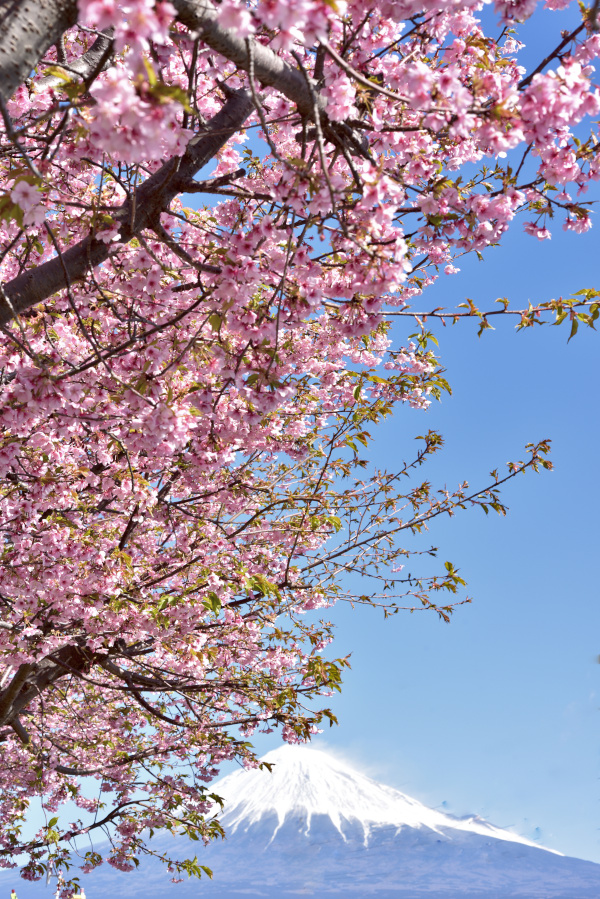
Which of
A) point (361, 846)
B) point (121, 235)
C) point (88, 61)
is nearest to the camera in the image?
point (121, 235)

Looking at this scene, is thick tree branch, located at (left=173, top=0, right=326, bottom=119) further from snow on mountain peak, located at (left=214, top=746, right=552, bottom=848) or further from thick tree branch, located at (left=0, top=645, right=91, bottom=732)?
snow on mountain peak, located at (left=214, top=746, right=552, bottom=848)

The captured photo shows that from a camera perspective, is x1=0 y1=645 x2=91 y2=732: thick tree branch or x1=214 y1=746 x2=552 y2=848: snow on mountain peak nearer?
x1=0 y1=645 x2=91 y2=732: thick tree branch

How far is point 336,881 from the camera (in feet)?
631

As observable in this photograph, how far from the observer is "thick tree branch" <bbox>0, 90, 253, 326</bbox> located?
3.31 metres

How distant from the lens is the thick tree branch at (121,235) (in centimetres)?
331

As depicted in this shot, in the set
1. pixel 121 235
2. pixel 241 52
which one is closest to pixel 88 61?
pixel 121 235

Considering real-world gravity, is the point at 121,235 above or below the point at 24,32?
above

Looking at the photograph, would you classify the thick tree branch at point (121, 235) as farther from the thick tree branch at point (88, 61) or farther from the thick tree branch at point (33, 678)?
the thick tree branch at point (33, 678)

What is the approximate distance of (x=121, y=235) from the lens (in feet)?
11.1

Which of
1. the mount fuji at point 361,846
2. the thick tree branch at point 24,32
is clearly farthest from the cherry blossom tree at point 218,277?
the mount fuji at point 361,846

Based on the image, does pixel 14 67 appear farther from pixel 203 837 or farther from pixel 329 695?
pixel 203 837

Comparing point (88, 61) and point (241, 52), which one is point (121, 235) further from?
point (88, 61)

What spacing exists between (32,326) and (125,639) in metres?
3.27

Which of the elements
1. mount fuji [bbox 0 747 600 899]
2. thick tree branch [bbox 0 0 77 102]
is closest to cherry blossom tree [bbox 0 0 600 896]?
thick tree branch [bbox 0 0 77 102]
